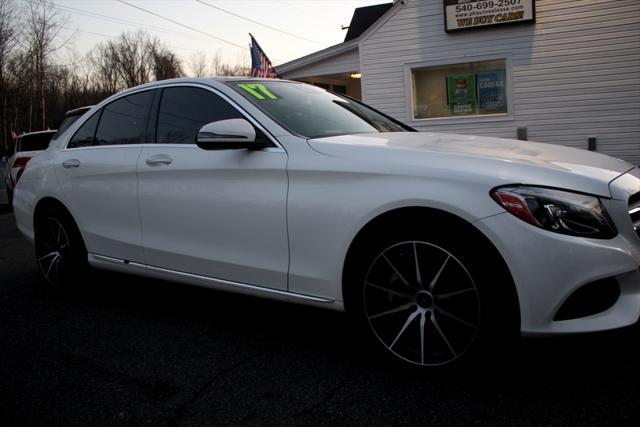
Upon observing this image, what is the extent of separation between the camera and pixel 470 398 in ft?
8.19

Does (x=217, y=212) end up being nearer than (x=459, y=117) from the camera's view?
Yes

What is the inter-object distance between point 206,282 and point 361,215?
1.22 meters

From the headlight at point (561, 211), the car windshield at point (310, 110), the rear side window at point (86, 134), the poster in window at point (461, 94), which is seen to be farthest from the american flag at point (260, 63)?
the headlight at point (561, 211)

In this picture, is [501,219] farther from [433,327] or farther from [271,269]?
[271,269]

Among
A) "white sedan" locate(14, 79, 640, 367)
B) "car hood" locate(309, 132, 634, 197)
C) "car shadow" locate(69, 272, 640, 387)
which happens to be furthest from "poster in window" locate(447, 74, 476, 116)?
"car hood" locate(309, 132, 634, 197)

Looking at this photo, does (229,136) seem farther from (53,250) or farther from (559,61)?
(559,61)

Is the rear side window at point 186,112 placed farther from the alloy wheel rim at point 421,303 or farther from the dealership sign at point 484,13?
the dealership sign at point 484,13

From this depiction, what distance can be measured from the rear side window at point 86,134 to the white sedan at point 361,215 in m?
0.12

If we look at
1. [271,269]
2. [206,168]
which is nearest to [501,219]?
[271,269]

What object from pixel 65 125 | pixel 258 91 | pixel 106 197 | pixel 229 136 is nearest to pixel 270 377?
pixel 229 136

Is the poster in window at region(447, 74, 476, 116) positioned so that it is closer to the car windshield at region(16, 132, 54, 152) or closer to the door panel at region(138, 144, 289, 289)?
the car windshield at region(16, 132, 54, 152)

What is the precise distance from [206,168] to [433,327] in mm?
1650

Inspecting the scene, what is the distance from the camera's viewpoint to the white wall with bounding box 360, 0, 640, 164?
438 inches

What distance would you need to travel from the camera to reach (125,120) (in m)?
4.20
